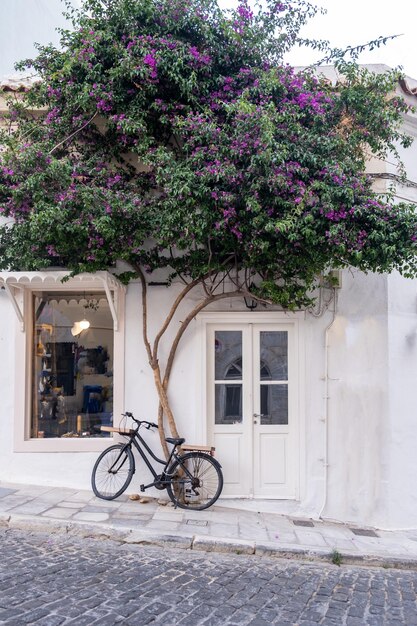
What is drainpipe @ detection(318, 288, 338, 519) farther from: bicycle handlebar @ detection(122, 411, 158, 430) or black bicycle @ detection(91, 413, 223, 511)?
bicycle handlebar @ detection(122, 411, 158, 430)

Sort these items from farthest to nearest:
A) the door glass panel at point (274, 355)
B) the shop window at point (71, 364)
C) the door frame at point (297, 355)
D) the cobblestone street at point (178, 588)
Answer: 1. the shop window at point (71, 364)
2. the door glass panel at point (274, 355)
3. the door frame at point (297, 355)
4. the cobblestone street at point (178, 588)

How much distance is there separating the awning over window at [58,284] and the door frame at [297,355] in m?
1.28

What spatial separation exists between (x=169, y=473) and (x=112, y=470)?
906 mm

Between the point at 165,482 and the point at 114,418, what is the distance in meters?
1.31

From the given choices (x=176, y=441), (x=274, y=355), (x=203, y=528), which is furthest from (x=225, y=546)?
(x=274, y=355)

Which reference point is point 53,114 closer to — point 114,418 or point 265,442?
point 114,418

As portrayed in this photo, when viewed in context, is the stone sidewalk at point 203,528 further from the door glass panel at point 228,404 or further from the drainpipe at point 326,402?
the door glass panel at point 228,404

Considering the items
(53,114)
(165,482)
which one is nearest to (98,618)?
(165,482)

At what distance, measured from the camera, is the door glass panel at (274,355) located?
7.92 metres

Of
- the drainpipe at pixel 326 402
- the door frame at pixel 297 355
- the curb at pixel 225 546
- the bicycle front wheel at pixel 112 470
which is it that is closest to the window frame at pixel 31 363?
the bicycle front wheel at pixel 112 470

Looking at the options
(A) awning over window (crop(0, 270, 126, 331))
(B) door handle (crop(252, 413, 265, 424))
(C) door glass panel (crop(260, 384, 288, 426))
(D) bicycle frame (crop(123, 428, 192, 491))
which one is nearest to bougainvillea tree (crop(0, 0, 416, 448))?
(A) awning over window (crop(0, 270, 126, 331))

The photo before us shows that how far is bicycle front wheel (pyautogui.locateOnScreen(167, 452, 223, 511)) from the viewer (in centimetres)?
711

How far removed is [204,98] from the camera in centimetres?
694

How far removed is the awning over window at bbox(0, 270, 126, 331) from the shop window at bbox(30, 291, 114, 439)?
0.15 meters
